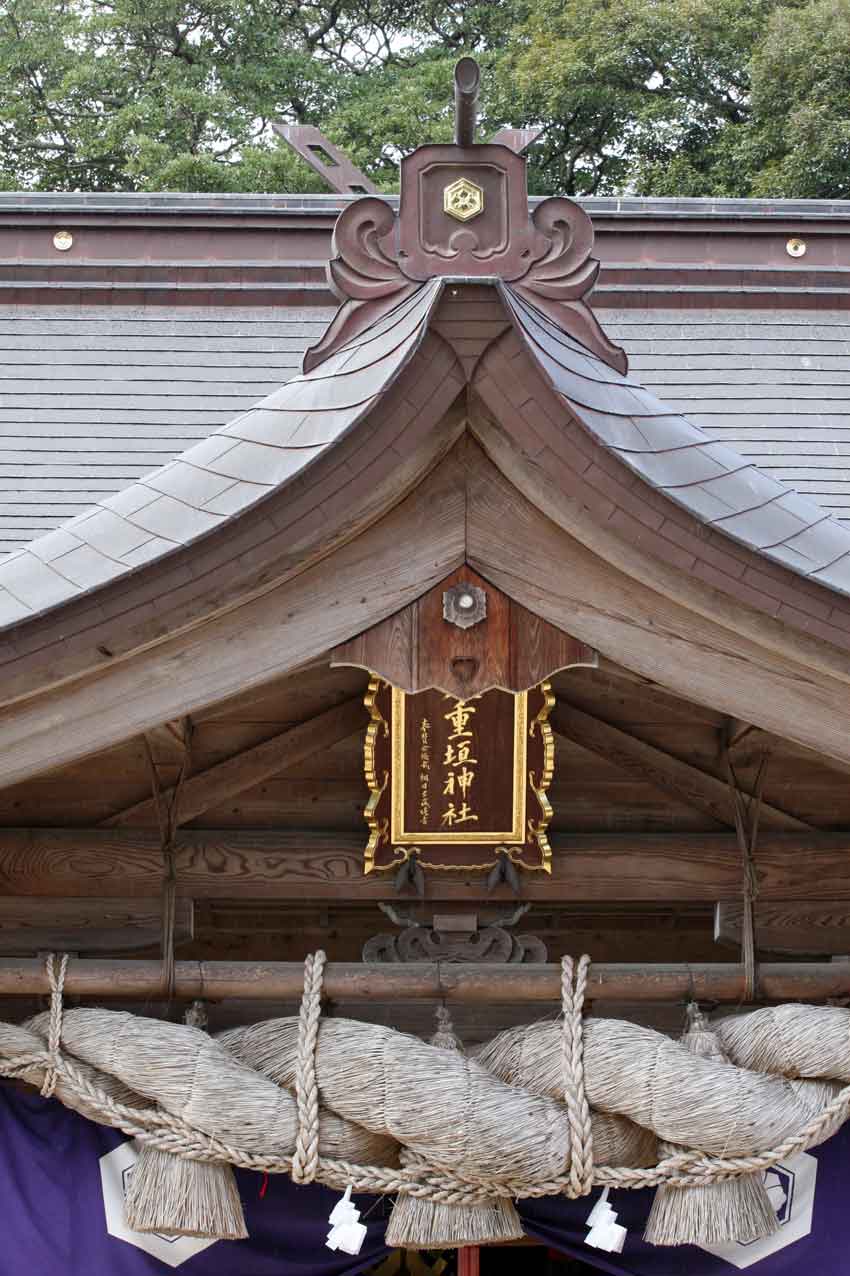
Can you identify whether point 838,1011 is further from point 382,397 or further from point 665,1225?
point 382,397

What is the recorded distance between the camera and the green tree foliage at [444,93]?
15.5 metres

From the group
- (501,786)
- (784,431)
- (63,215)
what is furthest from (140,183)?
(501,786)

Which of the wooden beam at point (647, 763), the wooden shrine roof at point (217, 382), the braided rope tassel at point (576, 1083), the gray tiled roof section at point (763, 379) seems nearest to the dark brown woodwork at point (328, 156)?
the wooden shrine roof at point (217, 382)

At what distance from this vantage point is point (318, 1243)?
330 centimetres

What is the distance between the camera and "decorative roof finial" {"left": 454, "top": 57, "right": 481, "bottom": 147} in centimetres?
242

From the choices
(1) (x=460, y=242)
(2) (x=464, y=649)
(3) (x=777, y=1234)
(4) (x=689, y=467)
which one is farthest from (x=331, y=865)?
(1) (x=460, y=242)

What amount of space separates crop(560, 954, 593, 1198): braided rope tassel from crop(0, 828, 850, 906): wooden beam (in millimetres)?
391

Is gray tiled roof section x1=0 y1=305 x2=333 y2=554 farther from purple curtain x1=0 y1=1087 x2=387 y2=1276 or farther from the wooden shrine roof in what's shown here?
purple curtain x1=0 y1=1087 x2=387 y2=1276

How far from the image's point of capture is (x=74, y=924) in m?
3.57

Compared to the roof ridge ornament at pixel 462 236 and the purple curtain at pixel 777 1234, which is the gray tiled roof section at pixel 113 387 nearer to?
the roof ridge ornament at pixel 462 236

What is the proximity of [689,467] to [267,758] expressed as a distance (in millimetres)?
1351

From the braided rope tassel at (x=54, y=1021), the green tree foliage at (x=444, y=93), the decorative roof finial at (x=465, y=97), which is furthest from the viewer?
the green tree foliage at (x=444, y=93)

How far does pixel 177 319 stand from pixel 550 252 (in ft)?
10.2

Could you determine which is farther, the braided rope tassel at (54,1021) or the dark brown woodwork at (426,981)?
the dark brown woodwork at (426,981)
